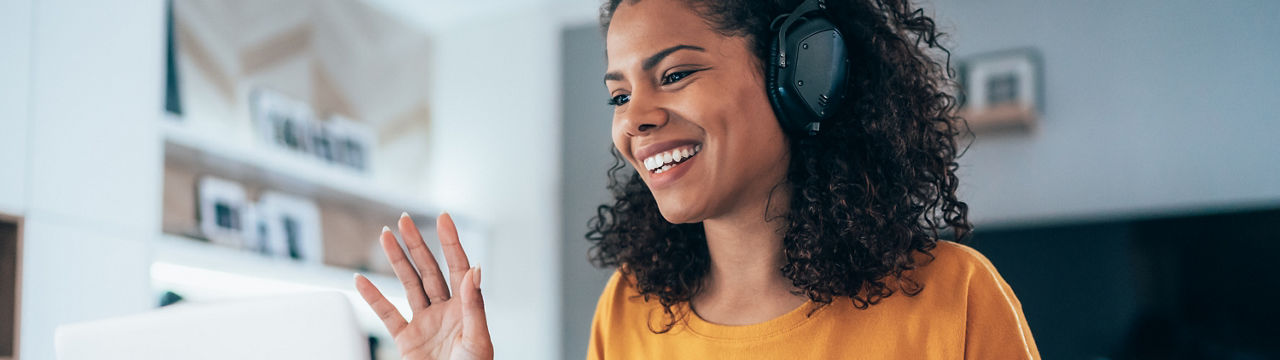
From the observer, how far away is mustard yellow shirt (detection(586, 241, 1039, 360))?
1.01 meters

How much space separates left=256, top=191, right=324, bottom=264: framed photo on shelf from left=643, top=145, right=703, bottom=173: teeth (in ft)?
6.35

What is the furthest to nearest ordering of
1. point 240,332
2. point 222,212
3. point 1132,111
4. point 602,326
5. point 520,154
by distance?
point 520,154 < point 1132,111 < point 222,212 < point 602,326 < point 240,332

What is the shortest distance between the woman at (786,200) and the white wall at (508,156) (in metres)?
2.53

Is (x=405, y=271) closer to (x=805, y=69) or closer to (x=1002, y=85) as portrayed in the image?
(x=805, y=69)

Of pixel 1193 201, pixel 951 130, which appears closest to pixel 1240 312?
pixel 1193 201

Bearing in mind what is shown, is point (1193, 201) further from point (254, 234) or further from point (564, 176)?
point (254, 234)

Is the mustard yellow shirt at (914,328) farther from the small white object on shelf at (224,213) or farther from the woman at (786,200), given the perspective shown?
the small white object on shelf at (224,213)

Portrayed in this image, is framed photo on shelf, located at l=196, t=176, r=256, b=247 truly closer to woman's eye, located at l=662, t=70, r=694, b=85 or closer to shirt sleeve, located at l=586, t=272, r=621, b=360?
shirt sleeve, located at l=586, t=272, r=621, b=360

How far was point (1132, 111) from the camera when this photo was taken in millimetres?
3066

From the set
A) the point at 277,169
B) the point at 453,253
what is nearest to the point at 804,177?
the point at 453,253

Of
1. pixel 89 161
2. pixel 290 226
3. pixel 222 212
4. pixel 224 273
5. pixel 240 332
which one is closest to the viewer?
pixel 240 332

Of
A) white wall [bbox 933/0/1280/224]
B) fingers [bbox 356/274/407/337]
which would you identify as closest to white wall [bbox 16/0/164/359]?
fingers [bbox 356/274/407/337]

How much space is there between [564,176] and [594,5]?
70 cm

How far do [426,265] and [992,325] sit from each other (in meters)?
0.61
